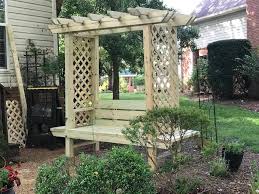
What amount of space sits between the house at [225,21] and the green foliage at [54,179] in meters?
14.1

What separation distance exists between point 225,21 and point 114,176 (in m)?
18.9

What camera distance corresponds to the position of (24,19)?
1023cm

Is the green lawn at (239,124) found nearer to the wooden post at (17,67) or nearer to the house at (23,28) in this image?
the wooden post at (17,67)

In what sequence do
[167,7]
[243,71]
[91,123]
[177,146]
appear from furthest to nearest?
[243,71] → [167,7] → [91,123] → [177,146]

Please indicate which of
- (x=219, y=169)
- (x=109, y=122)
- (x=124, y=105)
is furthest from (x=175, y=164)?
(x=109, y=122)

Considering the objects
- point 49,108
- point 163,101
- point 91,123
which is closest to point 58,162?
Answer: point 163,101

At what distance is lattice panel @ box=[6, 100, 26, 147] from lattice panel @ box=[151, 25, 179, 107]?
396cm

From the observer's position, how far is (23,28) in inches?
402

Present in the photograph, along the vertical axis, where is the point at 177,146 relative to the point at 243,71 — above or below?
below

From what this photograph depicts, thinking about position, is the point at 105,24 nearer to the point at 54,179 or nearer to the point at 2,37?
the point at 2,37

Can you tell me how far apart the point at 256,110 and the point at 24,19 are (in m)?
7.44

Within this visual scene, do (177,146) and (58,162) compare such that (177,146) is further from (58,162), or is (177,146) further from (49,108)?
(49,108)

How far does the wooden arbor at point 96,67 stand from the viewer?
708 cm

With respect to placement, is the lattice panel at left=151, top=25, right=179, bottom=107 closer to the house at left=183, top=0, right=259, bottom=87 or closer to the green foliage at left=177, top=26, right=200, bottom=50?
the green foliage at left=177, top=26, right=200, bottom=50
